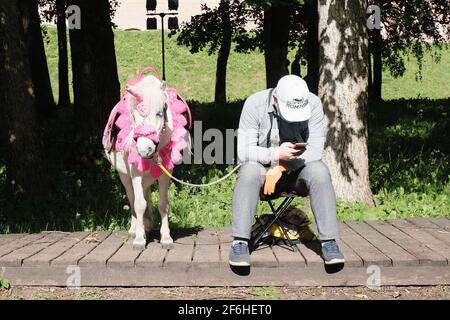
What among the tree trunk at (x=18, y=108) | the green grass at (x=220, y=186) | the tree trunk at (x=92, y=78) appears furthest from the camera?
the tree trunk at (x=92, y=78)

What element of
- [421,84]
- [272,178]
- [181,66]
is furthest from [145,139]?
[421,84]

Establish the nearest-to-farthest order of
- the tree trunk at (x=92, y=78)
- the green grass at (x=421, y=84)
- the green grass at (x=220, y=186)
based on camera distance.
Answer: the green grass at (x=220, y=186)
the tree trunk at (x=92, y=78)
the green grass at (x=421, y=84)

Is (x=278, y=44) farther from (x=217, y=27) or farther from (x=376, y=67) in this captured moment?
(x=376, y=67)

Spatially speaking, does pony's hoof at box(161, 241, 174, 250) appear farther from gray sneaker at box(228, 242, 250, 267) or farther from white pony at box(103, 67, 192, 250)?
gray sneaker at box(228, 242, 250, 267)

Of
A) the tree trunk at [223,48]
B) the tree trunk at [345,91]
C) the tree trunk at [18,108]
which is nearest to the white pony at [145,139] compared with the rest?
the tree trunk at [345,91]

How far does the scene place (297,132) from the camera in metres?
5.00

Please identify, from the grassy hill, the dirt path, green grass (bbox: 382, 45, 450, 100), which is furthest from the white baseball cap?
green grass (bbox: 382, 45, 450, 100)

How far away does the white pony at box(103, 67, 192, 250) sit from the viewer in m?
4.73

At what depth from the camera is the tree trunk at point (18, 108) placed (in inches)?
309

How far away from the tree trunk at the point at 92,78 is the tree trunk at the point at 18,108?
1973 millimetres

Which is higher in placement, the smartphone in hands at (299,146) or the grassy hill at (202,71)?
the grassy hill at (202,71)

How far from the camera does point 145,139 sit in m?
4.57

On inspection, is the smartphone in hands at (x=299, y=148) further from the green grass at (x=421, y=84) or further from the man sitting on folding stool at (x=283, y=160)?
the green grass at (x=421, y=84)

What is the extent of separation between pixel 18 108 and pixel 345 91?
4531 mm
